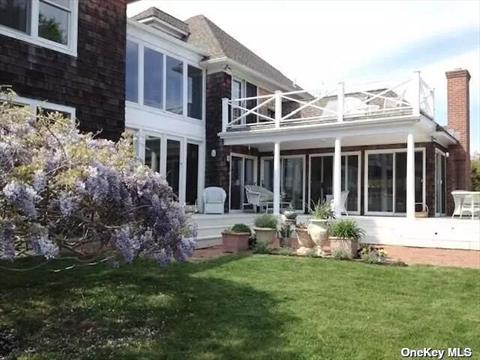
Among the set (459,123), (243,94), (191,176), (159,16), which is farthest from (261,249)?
(459,123)

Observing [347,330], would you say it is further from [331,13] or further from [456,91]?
[456,91]

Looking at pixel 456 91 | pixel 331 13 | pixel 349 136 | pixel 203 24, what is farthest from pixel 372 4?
pixel 203 24

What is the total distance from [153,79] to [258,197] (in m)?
4.96

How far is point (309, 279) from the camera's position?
693 cm

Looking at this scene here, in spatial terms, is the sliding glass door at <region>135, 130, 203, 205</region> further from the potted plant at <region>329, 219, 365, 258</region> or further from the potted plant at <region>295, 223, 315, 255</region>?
the potted plant at <region>329, 219, 365, 258</region>

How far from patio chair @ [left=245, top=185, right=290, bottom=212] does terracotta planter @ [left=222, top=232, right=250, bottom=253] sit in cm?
532

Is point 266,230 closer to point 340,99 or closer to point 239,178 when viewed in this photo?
point 340,99

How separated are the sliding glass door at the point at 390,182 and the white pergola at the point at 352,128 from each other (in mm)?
563

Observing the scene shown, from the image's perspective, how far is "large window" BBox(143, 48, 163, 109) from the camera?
12.8m

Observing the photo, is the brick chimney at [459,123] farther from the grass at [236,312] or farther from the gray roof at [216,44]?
the grass at [236,312]

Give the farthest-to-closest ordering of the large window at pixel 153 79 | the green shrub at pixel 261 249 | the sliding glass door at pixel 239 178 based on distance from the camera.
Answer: the sliding glass door at pixel 239 178, the large window at pixel 153 79, the green shrub at pixel 261 249

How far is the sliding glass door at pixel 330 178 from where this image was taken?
15.8 meters

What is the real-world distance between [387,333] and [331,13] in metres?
9.64

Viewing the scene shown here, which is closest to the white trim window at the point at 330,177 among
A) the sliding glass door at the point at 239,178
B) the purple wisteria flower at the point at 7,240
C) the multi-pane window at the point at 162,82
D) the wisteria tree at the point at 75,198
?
the sliding glass door at the point at 239,178
